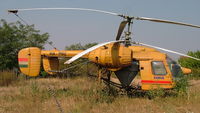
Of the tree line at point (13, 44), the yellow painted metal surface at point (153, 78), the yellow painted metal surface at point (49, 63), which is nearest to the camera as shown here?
the yellow painted metal surface at point (153, 78)

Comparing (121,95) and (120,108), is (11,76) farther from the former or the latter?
(120,108)

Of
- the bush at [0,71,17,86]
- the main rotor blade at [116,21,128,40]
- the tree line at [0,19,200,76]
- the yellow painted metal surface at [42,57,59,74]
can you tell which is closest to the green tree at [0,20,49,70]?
the tree line at [0,19,200,76]

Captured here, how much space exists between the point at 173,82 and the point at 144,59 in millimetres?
1646

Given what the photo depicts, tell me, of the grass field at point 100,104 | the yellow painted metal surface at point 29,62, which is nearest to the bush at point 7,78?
the yellow painted metal surface at point 29,62

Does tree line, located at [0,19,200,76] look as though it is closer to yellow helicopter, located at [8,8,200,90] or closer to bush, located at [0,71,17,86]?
bush, located at [0,71,17,86]

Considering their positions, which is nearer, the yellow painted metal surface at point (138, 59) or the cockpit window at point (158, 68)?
the yellow painted metal surface at point (138, 59)

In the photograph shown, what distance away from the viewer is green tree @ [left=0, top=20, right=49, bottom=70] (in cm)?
2345

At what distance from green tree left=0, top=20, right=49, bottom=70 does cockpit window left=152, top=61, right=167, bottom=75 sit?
18876 millimetres

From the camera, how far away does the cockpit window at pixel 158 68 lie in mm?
9227

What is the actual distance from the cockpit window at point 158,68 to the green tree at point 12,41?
1888 cm

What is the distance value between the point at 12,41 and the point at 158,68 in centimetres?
2066

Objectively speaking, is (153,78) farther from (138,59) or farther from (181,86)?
(181,86)

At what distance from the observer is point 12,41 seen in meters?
24.8

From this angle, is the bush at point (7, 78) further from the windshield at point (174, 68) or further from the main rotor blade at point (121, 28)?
the windshield at point (174, 68)
